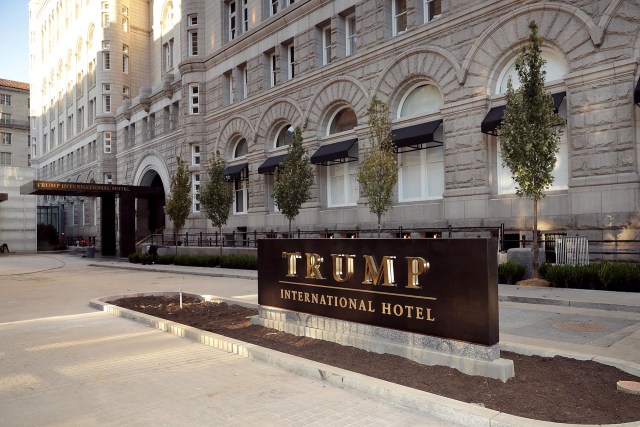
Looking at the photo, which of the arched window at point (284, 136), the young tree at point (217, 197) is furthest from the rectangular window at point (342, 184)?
the young tree at point (217, 197)

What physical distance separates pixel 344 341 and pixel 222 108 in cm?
2884

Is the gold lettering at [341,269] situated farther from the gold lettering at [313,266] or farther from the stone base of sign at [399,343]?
the stone base of sign at [399,343]

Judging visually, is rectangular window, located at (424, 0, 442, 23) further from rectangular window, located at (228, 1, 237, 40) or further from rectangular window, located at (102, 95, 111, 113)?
rectangular window, located at (102, 95, 111, 113)

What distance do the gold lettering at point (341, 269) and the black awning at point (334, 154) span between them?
16.6 m

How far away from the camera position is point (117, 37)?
4978 cm

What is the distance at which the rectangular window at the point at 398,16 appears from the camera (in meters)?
23.6

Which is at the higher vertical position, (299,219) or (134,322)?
(299,219)

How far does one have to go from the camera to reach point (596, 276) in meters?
13.3

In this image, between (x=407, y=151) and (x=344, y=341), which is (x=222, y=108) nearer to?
(x=407, y=151)

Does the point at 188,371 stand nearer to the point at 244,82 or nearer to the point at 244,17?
the point at 244,82

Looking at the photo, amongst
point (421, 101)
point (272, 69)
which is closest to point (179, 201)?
point (272, 69)

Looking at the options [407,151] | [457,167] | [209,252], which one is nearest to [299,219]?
[209,252]

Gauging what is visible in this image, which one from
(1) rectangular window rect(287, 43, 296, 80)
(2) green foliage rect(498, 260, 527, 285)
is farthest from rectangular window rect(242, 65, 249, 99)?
(2) green foliage rect(498, 260, 527, 285)

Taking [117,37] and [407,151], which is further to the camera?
[117,37]
